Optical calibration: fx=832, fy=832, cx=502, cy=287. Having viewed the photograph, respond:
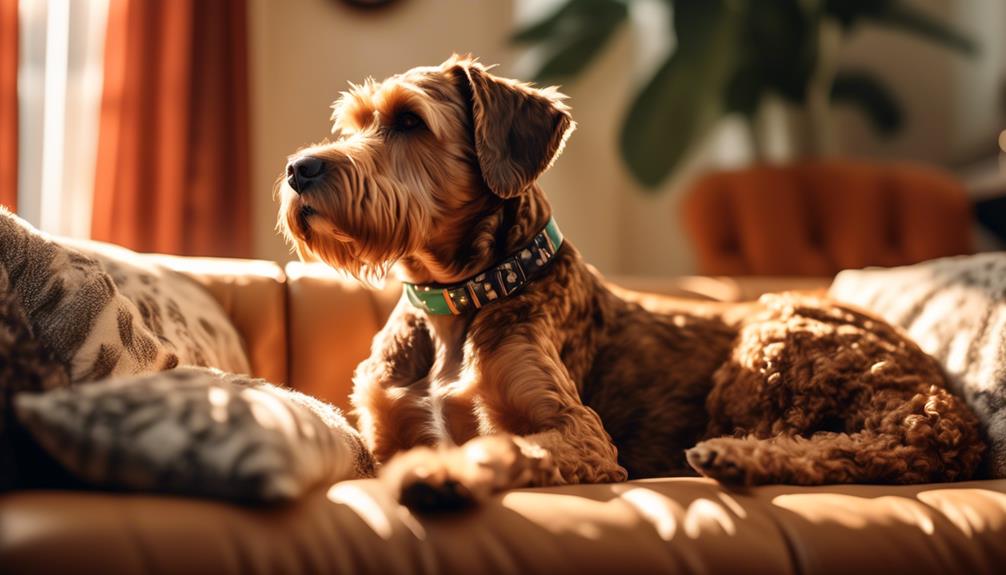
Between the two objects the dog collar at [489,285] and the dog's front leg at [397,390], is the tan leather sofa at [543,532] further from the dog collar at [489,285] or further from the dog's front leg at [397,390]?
the dog collar at [489,285]

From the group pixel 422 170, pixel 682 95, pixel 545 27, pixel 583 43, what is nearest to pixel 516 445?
pixel 422 170

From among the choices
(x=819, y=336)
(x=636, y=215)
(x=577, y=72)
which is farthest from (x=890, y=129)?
(x=819, y=336)

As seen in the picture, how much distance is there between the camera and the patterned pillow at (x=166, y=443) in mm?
1253

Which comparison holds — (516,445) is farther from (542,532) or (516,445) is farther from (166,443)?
(166,443)

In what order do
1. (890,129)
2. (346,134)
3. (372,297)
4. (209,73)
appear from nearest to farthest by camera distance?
(346,134), (372,297), (209,73), (890,129)

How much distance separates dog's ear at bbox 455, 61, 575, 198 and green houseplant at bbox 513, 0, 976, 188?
3084 mm

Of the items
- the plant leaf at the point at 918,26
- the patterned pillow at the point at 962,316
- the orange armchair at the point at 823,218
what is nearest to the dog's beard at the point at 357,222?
the patterned pillow at the point at 962,316

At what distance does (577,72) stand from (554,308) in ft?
11.4

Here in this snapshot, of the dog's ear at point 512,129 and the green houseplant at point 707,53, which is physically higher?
the green houseplant at point 707,53

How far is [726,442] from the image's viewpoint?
1745 millimetres

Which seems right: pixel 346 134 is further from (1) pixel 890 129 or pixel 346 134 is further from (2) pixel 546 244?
(1) pixel 890 129

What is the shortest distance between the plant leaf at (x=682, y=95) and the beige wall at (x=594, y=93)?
0.25 m

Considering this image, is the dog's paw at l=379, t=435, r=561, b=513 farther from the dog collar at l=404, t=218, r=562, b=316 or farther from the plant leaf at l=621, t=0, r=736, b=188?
the plant leaf at l=621, t=0, r=736, b=188

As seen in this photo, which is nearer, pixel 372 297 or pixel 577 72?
pixel 372 297
